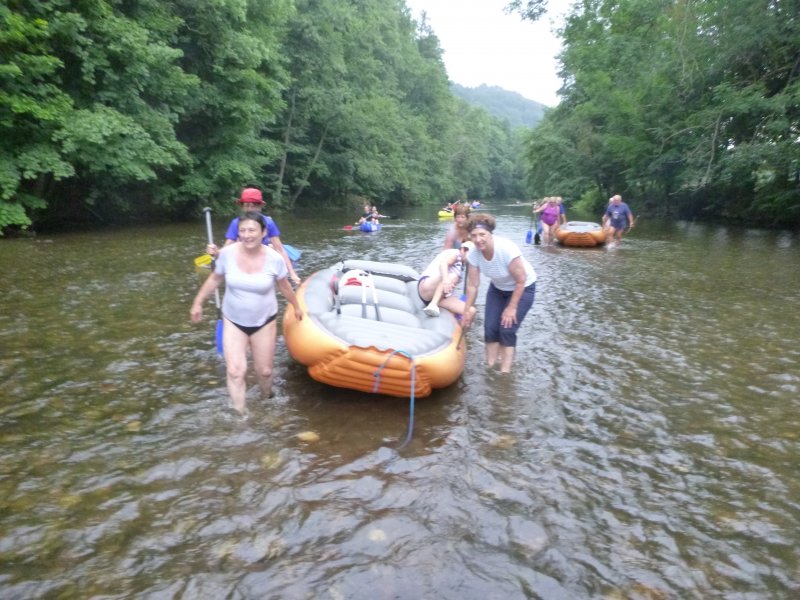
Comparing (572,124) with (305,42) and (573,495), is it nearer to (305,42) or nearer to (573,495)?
(305,42)

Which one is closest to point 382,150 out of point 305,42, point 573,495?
point 305,42

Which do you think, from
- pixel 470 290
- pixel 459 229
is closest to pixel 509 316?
pixel 470 290

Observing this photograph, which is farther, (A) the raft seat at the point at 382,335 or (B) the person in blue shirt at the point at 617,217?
(B) the person in blue shirt at the point at 617,217

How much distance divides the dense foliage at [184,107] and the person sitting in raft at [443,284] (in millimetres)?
10779

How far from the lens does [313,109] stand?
3091 cm

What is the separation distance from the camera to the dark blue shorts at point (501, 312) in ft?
18.3

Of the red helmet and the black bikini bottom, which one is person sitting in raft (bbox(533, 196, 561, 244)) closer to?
the red helmet

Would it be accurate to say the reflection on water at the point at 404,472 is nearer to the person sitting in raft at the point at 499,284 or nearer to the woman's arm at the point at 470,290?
the person sitting in raft at the point at 499,284

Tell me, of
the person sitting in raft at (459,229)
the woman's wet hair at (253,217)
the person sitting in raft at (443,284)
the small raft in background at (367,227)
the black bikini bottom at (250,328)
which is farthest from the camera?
the small raft in background at (367,227)

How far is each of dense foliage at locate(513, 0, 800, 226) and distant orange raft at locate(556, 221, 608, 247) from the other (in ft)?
18.0

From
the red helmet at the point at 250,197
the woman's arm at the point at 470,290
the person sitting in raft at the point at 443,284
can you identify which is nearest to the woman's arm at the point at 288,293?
the red helmet at the point at 250,197

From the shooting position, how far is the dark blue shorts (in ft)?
18.3

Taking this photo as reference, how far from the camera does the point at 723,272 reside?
38.9ft

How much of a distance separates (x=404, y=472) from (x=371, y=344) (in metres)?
1.10
